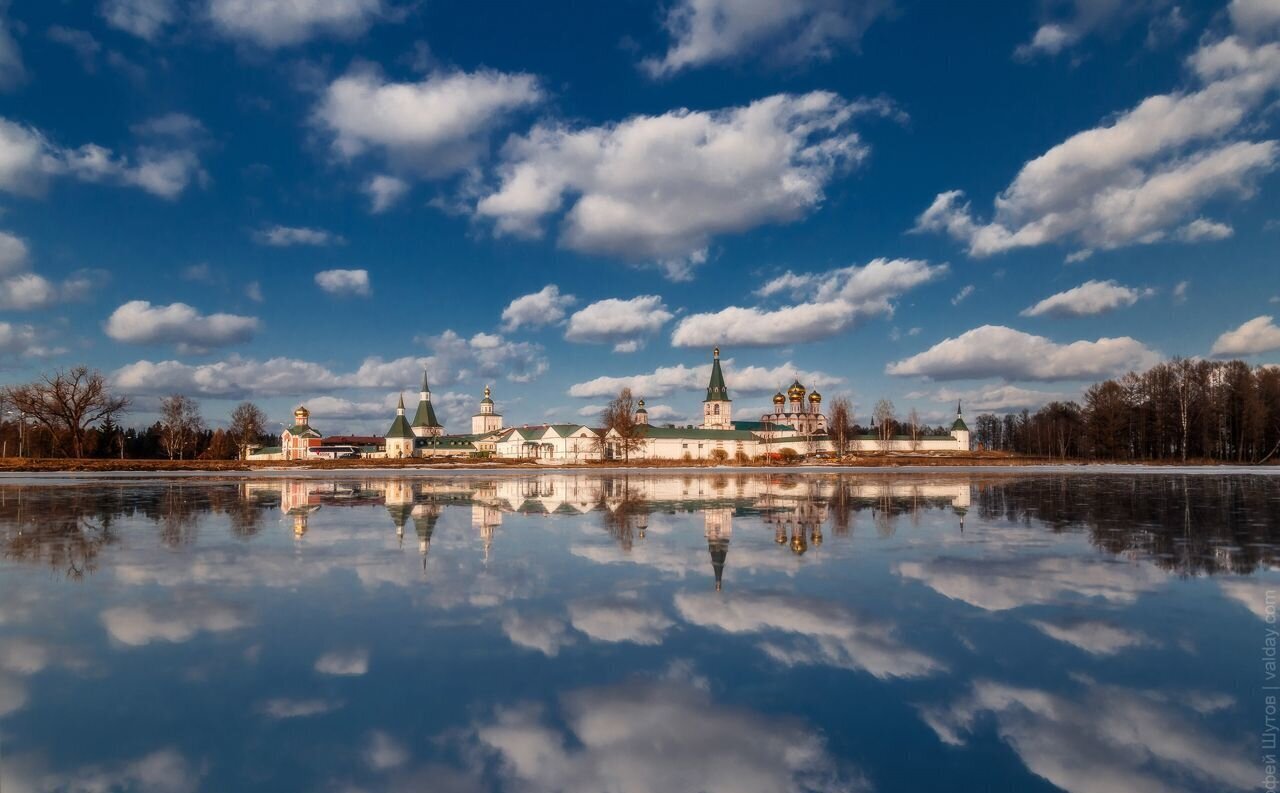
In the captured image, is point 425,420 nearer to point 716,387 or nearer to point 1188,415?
point 716,387

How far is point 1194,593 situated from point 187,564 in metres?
14.8

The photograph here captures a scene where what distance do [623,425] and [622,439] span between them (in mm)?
6298

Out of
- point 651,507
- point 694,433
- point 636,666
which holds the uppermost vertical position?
point 694,433

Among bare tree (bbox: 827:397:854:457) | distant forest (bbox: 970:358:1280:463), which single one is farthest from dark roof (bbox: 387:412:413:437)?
distant forest (bbox: 970:358:1280:463)

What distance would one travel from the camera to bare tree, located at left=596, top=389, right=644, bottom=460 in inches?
3337

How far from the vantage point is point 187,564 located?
37.2 ft

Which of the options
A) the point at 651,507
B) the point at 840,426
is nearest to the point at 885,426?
the point at 840,426

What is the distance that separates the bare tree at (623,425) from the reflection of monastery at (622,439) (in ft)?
0.93

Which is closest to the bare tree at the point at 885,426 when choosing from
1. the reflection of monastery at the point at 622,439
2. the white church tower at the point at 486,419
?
the reflection of monastery at the point at 622,439

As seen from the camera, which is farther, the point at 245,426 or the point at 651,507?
the point at 245,426

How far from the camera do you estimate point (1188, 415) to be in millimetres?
74625

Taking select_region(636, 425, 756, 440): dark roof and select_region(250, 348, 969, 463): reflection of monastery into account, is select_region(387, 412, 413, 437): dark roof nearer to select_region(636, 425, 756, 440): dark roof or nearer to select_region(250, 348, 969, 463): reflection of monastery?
select_region(250, 348, 969, 463): reflection of monastery

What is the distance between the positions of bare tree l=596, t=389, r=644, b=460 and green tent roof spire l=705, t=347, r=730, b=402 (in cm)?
2752

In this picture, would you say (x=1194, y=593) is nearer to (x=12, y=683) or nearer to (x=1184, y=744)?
(x=1184, y=744)
